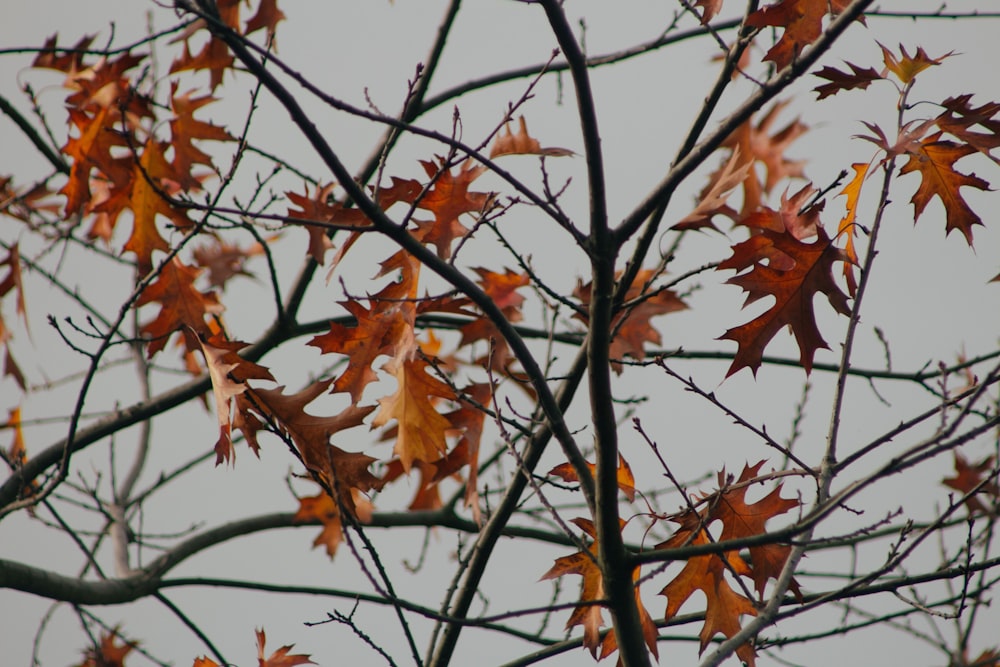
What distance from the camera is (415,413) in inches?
79.2

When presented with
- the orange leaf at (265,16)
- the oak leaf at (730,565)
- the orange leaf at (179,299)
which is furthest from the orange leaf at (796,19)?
the orange leaf at (179,299)

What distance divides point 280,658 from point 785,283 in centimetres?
157

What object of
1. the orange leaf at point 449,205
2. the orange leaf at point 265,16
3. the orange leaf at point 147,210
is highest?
the orange leaf at point 265,16

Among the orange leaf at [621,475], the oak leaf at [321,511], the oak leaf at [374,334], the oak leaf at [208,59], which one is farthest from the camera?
the oak leaf at [321,511]

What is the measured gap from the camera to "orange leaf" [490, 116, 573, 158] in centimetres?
178

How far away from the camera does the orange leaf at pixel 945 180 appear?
6.06 ft

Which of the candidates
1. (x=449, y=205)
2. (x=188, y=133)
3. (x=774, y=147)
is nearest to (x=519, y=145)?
(x=449, y=205)

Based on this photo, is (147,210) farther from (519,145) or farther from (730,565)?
(730,565)

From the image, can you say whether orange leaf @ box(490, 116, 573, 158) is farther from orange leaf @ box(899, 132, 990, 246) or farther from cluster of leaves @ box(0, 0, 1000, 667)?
orange leaf @ box(899, 132, 990, 246)

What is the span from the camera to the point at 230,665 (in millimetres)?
2094

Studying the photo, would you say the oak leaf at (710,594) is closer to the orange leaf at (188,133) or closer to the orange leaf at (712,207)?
the orange leaf at (712,207)

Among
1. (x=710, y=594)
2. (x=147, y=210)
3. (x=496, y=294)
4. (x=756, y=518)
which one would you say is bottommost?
(x=710, y=594)

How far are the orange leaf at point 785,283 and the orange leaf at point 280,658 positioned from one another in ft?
4.38

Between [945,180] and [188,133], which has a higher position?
[188,133]
